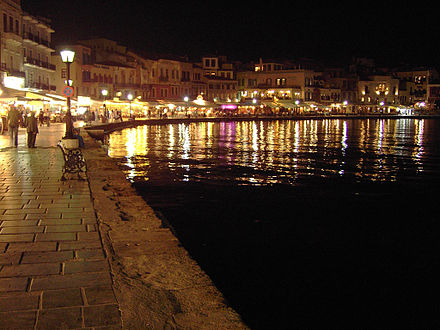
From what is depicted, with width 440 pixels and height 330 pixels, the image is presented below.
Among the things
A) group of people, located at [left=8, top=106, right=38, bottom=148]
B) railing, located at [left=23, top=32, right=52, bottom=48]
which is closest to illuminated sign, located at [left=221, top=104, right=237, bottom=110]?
railing, located at [left=23, top=32, right=52, bottom=48]

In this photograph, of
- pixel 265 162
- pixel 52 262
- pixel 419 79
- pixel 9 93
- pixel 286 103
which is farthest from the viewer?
pixel 419 79

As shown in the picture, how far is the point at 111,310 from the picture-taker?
410cm

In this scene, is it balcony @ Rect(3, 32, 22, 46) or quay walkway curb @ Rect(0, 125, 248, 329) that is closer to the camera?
quay walkway curb @ Rect(0, 125, 248, 329)

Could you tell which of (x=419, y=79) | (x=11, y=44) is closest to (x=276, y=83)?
(x=419, y=79)

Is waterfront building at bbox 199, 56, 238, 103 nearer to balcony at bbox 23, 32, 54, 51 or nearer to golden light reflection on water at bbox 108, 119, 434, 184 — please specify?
balcony at bbox 23, 32, 54, 51

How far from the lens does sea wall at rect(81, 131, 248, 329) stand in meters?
4.19

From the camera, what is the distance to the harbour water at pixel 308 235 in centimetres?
616

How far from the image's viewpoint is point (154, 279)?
5.12 meters

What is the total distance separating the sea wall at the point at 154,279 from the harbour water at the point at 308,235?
1.03m

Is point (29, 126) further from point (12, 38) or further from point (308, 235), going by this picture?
point (12, 38)

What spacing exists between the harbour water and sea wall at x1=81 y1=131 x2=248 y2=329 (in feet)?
3.38

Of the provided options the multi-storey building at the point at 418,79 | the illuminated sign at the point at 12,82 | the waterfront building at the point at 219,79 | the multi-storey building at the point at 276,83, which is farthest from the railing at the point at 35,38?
the multi-storey building at the point at 418,79

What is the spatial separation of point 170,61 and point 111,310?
7987cm

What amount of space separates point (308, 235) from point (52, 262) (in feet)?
16.9
